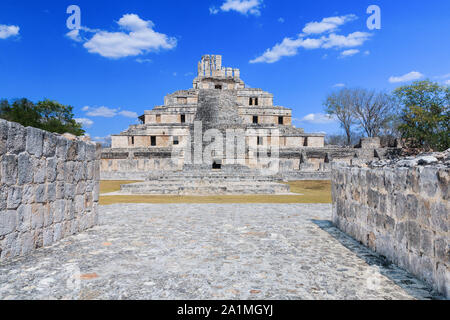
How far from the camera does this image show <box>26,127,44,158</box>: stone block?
4605 millimetres

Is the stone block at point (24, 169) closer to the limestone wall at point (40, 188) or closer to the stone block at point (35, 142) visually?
the limestone wall at point (40, 188)

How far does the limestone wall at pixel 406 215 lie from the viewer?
301cm

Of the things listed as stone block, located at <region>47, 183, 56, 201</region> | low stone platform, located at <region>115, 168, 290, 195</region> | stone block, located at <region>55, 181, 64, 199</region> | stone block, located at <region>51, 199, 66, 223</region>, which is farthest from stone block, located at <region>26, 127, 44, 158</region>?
low stone platform, located at <region>115, 168, 290, 195</region>

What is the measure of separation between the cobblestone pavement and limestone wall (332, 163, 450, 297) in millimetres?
195

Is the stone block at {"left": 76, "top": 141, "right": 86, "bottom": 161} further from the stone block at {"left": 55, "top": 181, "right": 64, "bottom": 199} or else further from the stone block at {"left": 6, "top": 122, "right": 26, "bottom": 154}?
the stone block at {"left": 6, "top": 122, "right": 26, "bottom": 154}

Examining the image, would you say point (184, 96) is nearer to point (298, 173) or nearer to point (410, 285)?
point (298, 173)

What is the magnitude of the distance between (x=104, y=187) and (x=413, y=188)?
638 inches

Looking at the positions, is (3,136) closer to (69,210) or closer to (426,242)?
(69,210)

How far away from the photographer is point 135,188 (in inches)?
560

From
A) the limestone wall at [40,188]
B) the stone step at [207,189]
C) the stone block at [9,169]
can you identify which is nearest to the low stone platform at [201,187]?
the stone step at [207,189]

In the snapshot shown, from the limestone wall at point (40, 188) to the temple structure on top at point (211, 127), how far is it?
1358 centimetres
